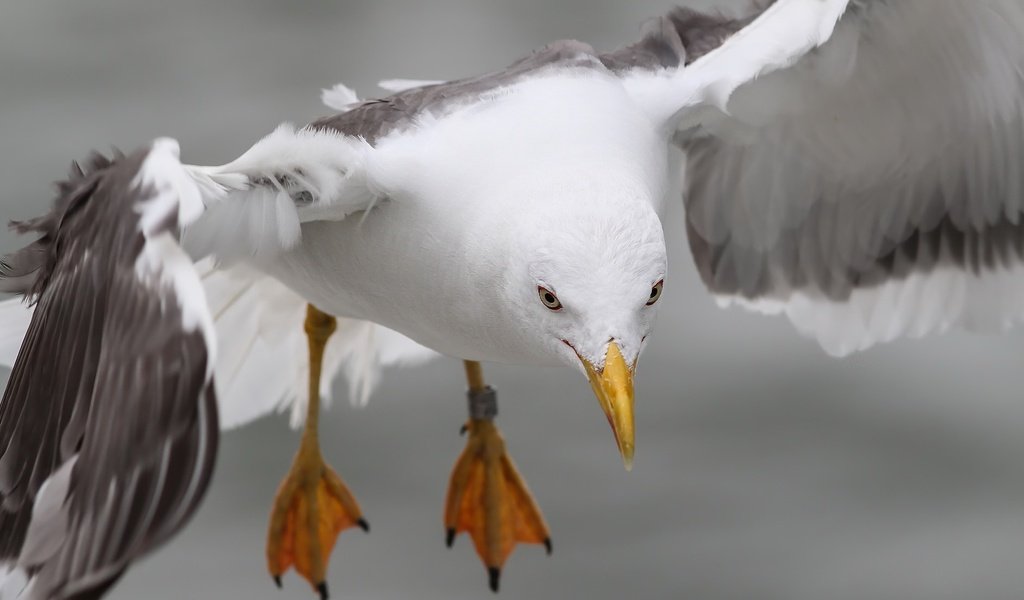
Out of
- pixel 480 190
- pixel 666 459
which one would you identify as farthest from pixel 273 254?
pixel 666 459

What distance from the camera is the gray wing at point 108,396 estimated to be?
1.89 m

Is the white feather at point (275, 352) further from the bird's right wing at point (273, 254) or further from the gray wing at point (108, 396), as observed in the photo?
the gray wing at point (108, 396)

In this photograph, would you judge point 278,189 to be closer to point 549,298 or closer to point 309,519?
point 549,298

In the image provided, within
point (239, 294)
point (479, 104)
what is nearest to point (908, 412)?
point (239, 294)

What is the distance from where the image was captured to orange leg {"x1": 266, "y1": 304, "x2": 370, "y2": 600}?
3.27 m

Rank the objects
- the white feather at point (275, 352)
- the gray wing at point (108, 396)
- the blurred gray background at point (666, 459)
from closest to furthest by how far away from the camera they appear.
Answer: the gray wing at point (108, 396) → the white feather at point (275, 352) → the blurred gray background at point (666, 459)

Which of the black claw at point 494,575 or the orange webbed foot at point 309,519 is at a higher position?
the orange webbed foot at point 309,519

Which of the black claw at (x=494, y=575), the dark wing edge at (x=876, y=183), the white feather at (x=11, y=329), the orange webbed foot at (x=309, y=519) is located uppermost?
the dark wing edge at (x=876, y=183)

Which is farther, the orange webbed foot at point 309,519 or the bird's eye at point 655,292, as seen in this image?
the orange webbed foot at point 309,519

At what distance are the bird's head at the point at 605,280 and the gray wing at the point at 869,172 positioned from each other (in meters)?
0.54

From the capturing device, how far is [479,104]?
254cm

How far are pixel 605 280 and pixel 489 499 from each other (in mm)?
1209

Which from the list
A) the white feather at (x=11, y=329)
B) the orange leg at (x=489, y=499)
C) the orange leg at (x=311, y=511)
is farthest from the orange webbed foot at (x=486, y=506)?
the white feather at (x=11, y=329)

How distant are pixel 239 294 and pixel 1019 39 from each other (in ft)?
4.50
